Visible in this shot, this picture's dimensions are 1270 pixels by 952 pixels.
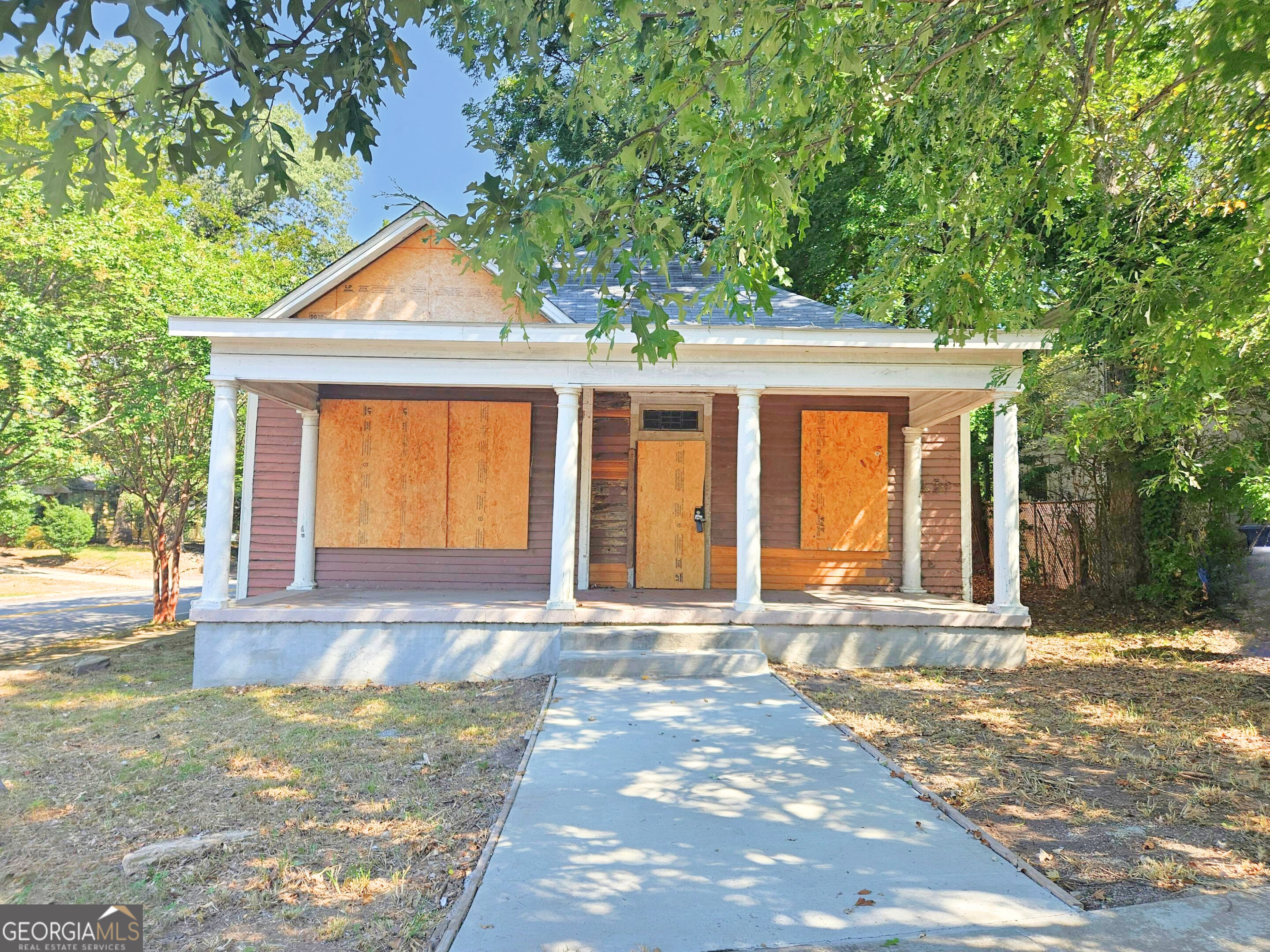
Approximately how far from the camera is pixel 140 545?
88.7ft

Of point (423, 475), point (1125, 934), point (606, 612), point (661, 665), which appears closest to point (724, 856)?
point (1125, 934)

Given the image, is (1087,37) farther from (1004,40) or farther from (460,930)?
(460,930)

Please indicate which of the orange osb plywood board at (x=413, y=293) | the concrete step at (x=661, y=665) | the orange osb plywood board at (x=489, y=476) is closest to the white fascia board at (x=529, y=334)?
the orange osb plywood board at (x=413, y=293)

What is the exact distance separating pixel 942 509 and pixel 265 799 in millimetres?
8706

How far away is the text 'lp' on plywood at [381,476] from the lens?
986 centimetres

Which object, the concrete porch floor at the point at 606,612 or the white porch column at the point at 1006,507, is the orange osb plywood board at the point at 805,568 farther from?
the white porch column at the point at 1006,507

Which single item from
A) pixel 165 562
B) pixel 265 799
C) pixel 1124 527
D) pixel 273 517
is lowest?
pixel 265 799

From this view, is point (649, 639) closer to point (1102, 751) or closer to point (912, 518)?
point (1102, 751)

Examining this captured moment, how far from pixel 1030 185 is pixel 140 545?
30.0 metres

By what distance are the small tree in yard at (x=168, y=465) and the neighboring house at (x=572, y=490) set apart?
2.49 m

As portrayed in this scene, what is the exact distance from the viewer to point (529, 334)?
7.89 meters

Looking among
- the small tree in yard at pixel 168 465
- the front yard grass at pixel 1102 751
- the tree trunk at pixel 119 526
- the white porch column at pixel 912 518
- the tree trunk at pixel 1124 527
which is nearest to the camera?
the front yard grass at pixel 1102 751

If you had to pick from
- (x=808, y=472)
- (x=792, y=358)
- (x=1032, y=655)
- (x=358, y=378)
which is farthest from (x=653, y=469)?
(x=1032, y=655)

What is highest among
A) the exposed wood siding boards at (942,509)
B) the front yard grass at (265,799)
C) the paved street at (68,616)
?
the exposed wood siding boards at (942,509)
